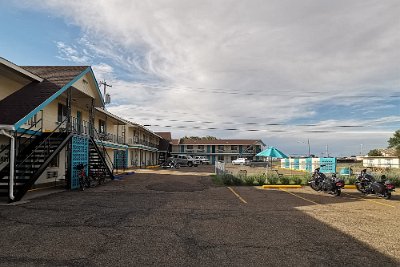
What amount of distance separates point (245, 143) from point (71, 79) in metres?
68.8

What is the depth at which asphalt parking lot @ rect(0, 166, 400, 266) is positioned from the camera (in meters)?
5.65

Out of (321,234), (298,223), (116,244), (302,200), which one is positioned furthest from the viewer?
(302,200)

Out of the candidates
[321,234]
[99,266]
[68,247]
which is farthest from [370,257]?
[68,247]

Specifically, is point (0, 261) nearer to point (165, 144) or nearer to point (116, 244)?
point (116, 244)

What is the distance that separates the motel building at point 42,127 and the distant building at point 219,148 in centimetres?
5742

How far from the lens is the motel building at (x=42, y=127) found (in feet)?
40.9

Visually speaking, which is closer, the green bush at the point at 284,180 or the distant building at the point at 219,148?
the green bush at the point at 284,180

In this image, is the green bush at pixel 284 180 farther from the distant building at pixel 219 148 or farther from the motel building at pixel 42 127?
the distant building at pixel 219 148

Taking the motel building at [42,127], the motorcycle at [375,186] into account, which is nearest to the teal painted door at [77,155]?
the motel building at [42,127]

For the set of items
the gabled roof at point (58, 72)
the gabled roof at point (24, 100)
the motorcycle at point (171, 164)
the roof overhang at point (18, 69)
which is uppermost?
the gabled roof at point (58, 72)

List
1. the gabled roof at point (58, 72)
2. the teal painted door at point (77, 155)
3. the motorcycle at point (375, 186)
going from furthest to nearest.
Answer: the gabled roof at point (58, 72), the teal painted door at point (77, 155), the motorcycle at point (375, 186)

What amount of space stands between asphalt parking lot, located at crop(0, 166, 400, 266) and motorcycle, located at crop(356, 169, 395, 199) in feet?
8.74

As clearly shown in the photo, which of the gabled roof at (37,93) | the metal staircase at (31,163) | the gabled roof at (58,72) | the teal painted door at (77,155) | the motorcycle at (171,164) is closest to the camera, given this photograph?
the metal staircase at (31,163)

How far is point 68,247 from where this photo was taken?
612 cm
